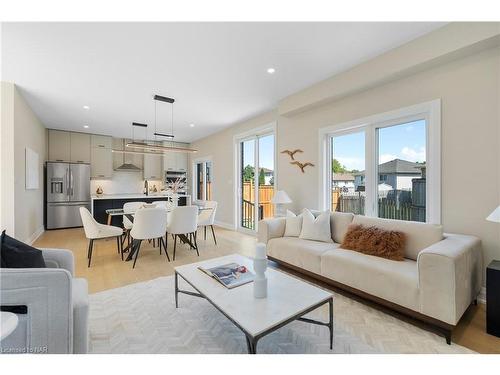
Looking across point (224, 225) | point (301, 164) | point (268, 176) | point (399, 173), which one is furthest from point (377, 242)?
point (224, 225)

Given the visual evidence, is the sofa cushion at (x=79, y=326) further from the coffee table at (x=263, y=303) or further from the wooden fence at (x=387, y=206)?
the wooden fence at (x=387, y=206)

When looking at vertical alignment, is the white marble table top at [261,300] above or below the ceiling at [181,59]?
below

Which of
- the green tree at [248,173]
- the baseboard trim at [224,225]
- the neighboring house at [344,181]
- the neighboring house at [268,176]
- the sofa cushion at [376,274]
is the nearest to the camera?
the sofa cushion at [376,274]

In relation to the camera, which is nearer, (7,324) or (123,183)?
(7,324)

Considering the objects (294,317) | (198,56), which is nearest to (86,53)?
(198,56)

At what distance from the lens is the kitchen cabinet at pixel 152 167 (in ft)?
26.4

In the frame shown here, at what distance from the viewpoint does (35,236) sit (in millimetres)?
5094

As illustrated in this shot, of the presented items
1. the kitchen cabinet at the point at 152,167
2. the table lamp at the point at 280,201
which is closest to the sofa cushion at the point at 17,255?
the table lamp at the point at 280,201

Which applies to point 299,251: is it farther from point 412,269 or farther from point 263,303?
point 263,303

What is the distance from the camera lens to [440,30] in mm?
2352

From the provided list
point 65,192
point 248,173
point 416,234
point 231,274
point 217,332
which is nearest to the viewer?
point 217,332

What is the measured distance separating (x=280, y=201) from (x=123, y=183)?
6089 millimetres

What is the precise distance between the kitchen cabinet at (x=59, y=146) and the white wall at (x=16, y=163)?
1892mm

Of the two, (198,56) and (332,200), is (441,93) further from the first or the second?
(198,56)
